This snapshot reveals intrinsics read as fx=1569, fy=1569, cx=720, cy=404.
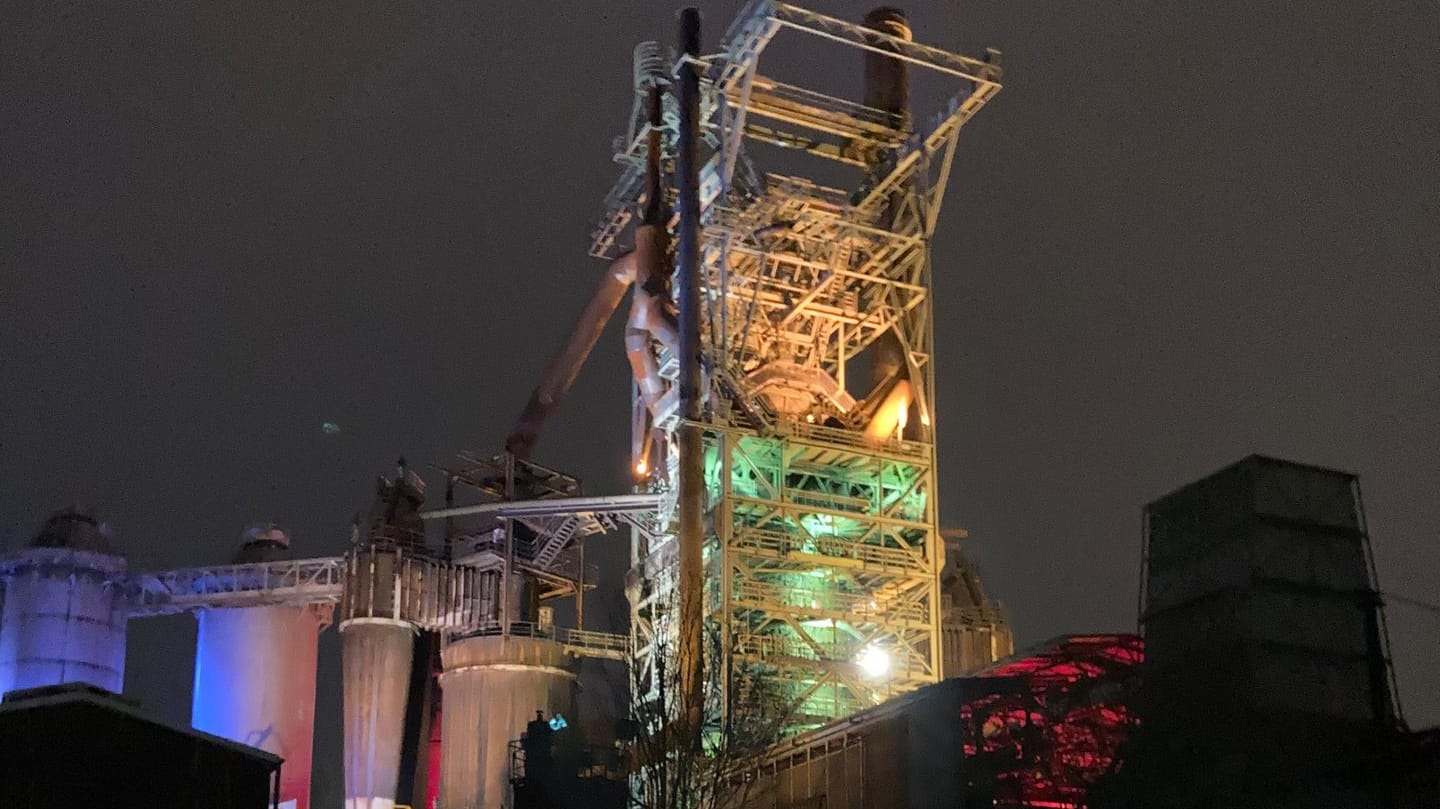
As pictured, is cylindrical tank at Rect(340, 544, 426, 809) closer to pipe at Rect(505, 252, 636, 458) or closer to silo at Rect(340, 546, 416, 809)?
silo at Rect(340, 546, 416, 809)

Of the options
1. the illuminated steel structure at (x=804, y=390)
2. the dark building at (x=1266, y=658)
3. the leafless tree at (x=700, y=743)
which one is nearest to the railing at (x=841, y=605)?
the illuminated steel structure at (x=804, y=390)

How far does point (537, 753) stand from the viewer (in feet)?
163

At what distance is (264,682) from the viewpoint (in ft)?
206

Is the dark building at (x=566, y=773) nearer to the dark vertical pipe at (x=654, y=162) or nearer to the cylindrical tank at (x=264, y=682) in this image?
the cylindrical tank at (x=264, y=682)

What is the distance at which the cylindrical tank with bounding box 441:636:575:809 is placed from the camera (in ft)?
184

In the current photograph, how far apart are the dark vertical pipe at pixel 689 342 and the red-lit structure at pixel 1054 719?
13567mm

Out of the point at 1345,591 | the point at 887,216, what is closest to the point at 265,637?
the point at 887,216

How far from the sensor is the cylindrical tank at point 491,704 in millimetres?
56156

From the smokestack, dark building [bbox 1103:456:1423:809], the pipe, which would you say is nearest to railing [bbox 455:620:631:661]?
the pipe

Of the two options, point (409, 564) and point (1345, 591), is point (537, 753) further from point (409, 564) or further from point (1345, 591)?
point (1345, 591)

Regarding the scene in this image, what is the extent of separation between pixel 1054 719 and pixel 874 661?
20014 mm

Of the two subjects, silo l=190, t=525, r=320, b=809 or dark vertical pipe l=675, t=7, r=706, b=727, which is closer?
dark vertical pipe l=675, t=7, r=706, b=727

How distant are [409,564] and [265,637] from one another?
7.61m

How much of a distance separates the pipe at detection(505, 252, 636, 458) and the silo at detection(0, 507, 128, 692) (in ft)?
57.0
